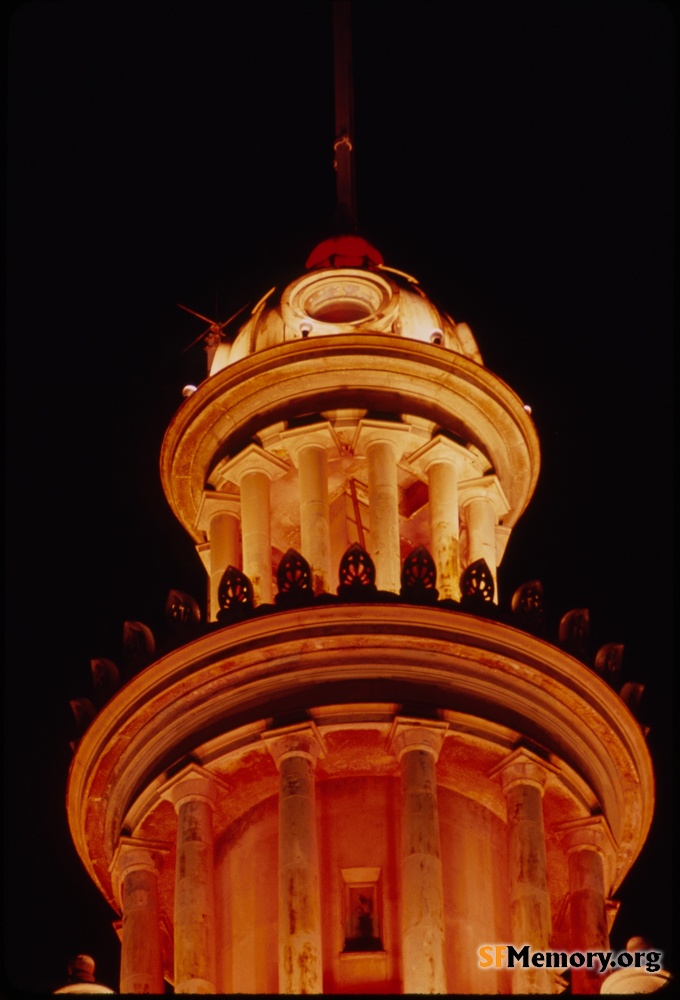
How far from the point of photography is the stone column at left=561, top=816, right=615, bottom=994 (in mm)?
66625

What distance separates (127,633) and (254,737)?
3.84m

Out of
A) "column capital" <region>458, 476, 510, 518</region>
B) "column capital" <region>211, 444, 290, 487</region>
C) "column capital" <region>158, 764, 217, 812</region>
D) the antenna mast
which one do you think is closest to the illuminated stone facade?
"column capital" <region>158, 764, 217, 812</region>

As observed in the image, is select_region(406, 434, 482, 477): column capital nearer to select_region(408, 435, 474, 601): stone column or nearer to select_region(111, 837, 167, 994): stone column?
select_region(408, 435, 474, 601): stone column

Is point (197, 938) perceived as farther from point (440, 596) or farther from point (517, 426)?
point (517, 426)

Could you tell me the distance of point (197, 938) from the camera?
213ft

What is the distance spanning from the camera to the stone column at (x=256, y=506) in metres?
71.2

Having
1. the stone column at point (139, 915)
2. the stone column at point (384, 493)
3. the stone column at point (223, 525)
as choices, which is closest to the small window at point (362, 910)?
the stone column at point (139, 915)

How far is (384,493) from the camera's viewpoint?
234ft

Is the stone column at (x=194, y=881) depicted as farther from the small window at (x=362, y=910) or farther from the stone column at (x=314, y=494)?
the stone column at (x=314, y=494)

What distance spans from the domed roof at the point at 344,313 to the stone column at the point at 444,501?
7.99ft

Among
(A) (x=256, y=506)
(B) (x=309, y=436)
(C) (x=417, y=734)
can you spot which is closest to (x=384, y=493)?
(B) (x=309, y=436)

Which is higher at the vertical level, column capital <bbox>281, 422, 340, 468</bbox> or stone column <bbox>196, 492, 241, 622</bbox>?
column capital <bbox>281, 422, 340, 468</bbox>

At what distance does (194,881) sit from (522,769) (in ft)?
22.1

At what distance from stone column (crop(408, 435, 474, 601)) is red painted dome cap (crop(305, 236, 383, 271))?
588cm
